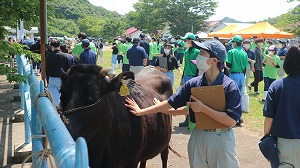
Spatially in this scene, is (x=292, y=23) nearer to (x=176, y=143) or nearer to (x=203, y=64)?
(x=176, y=143)

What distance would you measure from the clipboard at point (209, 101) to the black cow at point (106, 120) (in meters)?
0.83

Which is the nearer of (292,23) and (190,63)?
(190,63)

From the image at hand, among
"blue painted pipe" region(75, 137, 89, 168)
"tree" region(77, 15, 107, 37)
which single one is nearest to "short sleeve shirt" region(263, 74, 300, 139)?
"blue painted pipe" region(75, 137, 89, 168)

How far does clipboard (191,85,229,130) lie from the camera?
3115 mm

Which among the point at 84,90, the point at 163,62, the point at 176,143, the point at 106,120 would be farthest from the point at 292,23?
the point at 84,90

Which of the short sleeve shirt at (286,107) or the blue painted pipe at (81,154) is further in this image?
the short sleeve shirt at (286,107)

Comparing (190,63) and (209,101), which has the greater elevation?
(190,63)

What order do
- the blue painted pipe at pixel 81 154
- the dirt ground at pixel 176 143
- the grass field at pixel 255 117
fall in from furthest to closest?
the grass field at pixel 255 117 → the dirt ground at pixel 176 143 → the blue painted pipe at pixel 81 154

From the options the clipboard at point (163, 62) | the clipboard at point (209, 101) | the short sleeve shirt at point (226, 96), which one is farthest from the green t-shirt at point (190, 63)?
the clipboard at point (209, 101)

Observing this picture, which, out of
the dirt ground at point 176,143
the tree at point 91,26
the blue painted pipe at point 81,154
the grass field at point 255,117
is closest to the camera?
the blue painted pipe at point 81,154

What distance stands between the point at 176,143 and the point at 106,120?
3711 mm

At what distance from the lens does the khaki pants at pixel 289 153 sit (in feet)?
11.8

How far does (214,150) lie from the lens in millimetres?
3299

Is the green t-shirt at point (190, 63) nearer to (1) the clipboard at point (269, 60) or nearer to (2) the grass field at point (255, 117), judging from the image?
(2) the grass field at point (255, 117)
